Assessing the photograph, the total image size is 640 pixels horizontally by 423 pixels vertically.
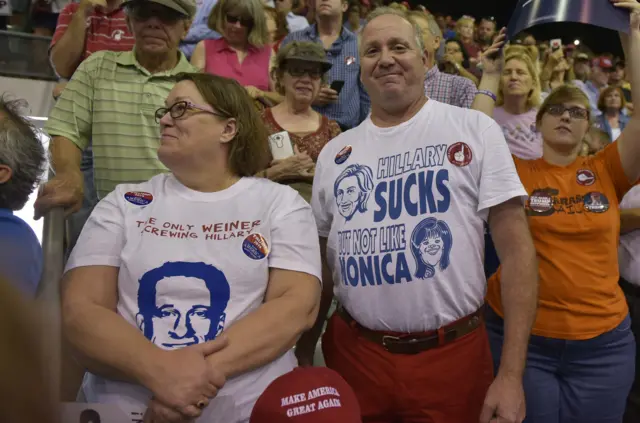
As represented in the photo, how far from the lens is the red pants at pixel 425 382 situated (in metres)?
1.69

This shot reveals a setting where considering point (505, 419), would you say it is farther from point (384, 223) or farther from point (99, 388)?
point (99, 388)

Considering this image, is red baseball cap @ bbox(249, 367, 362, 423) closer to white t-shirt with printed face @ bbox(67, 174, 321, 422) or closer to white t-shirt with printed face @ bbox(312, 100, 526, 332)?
white t-shirt with printed face @ bbox(67, 174, 321, 422)

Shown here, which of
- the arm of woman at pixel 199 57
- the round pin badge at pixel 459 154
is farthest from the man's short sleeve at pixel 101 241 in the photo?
the arm of woman at pixel 199 57

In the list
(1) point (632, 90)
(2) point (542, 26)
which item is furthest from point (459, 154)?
(2) point (542, 26)

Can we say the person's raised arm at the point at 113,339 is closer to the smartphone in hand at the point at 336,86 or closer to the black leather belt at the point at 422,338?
the black leather belt at the point at 422,338

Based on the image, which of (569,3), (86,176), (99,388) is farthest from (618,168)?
(86,176)

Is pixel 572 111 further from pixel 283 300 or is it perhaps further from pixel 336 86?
pixel 283 300

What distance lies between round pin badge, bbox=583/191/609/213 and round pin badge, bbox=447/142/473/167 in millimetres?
778

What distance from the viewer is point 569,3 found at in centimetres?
187

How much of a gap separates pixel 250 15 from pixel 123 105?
1.13 metres

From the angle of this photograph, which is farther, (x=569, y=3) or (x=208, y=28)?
(x=208, y=28)

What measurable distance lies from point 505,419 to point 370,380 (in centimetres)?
37

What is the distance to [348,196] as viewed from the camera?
1845 millimetres

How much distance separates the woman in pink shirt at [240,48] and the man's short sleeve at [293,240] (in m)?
1.53
